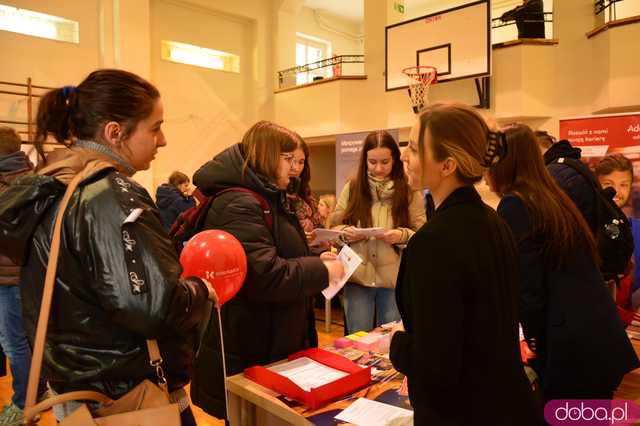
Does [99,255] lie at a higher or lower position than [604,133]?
lower

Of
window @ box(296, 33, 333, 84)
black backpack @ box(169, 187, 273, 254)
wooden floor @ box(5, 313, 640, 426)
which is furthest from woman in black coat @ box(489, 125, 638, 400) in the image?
window @ box(296, 33, 333, 84)

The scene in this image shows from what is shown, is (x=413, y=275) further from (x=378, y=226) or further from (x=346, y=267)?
(x=378, y=226)

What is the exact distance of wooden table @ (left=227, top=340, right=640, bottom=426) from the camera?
1397 millimetres

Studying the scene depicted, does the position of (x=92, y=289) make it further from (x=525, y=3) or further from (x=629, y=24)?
(x=525, y=3)

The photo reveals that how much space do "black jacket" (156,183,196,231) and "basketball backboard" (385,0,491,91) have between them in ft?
11.1

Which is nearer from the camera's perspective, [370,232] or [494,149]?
[494,149]

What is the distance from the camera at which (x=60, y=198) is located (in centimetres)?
106

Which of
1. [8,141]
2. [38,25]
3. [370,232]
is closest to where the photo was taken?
[370,232]

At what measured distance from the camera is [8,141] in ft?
9.14

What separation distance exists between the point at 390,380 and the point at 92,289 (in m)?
0.99

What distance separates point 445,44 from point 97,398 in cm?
629

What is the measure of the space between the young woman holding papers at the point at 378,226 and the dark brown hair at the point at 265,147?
0.92 meters

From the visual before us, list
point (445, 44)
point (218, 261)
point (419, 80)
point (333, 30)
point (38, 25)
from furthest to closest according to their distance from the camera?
1. point (333, 30)
2. point (38, 25)
3. point (419, 80)
4. point (445, 44)
5. point (218, 261)

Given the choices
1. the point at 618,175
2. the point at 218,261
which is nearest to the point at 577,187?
the point at 218,261
